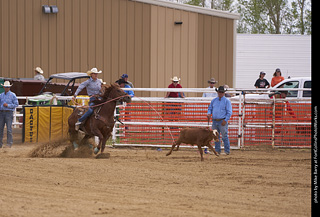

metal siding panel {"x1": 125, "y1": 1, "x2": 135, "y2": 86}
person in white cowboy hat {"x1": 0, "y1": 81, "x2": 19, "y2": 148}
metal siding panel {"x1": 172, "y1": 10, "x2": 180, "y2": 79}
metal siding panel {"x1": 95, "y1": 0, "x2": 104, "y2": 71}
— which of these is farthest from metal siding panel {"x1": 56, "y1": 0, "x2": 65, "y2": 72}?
person in white cowboy hat {"x1": 0, "y1": 81, "x2": 19, "y2": 148}

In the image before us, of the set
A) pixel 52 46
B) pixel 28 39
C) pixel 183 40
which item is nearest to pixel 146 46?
pixel 183 40

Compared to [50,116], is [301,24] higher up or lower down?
higher up

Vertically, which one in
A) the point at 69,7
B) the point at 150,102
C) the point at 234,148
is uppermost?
the point at 69,7

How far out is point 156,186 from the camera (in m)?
10.3

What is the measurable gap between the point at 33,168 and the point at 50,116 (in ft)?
22.6

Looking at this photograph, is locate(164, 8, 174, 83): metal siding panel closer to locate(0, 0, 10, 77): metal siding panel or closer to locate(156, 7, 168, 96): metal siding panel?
locate(156, 7, 168, 96): metal siding panel

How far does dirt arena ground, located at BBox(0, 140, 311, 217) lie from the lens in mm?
8242

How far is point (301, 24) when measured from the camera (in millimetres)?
47281

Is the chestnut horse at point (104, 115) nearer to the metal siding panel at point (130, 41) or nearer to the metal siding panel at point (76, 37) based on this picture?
the metal siding panel at point (76, 37)

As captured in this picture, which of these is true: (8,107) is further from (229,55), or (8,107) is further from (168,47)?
(229,55)

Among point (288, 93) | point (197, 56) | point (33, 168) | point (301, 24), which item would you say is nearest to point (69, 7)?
point (197, 56)

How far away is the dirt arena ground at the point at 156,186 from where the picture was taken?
8.24 metres

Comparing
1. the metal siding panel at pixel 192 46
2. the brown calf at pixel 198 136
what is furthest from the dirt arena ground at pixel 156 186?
the metal siding panel at pixel 192 46

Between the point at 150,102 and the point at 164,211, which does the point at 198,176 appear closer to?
the point at 164,211
